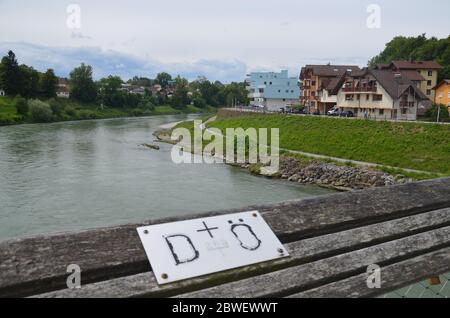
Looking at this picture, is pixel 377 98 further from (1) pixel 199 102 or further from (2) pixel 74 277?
(1) pixel 199 102

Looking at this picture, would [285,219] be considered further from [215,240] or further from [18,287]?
[18,287]

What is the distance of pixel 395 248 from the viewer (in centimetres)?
283

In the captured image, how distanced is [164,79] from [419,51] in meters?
105

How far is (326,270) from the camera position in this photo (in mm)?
2471

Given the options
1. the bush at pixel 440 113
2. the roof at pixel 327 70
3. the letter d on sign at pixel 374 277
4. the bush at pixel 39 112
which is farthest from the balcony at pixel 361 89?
the bush at pixel 39 112

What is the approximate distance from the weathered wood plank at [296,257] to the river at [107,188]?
10.7 m

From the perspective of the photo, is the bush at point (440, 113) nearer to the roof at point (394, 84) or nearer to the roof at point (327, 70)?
the roof at point (394, 84)

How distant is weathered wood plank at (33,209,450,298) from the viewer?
2.07 metres

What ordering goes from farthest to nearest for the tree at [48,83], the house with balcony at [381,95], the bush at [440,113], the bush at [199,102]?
the bush at [199,102] < the tree at [48,83] < the house with balcony at [381,95] < the bush at [440,113]

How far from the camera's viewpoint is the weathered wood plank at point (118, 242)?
2.01 metres

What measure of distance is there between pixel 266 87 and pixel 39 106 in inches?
1630

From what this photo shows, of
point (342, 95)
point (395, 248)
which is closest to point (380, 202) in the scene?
point (395, 248)

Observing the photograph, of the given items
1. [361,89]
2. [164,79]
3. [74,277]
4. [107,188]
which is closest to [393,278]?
[74,277]

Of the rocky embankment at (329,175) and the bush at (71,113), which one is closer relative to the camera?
the rocky embankment at (329,175)
